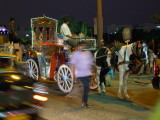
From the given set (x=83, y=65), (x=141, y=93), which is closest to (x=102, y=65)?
(x=141, y=93)

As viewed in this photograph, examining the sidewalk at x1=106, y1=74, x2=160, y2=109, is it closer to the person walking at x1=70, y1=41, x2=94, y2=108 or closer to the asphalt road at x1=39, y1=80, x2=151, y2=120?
the asphalt road at x1=39, y1=80, x2=151, y2=120

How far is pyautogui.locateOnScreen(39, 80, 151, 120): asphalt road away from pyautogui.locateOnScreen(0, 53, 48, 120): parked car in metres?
1.04

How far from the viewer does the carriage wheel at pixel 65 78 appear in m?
8.69

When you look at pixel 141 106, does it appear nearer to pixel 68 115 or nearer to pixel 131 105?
pixel 131 105

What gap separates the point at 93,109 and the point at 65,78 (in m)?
1.95

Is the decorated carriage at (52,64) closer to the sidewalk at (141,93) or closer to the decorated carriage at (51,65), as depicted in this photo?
the decorated carriage at (51,65)

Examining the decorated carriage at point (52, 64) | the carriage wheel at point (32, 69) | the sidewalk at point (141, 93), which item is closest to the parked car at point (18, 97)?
the decorated carriage at point (52, 64)

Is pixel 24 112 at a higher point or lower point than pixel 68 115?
higher

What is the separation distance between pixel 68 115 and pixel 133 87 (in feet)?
17.1

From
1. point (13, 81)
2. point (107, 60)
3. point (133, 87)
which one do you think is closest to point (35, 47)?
point (107, 60)

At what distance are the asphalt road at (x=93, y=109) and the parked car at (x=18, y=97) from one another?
3.42 ft

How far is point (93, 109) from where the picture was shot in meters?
7.25

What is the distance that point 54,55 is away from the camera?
31.6 ft

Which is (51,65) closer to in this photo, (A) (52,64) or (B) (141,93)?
(A) (52,64)
